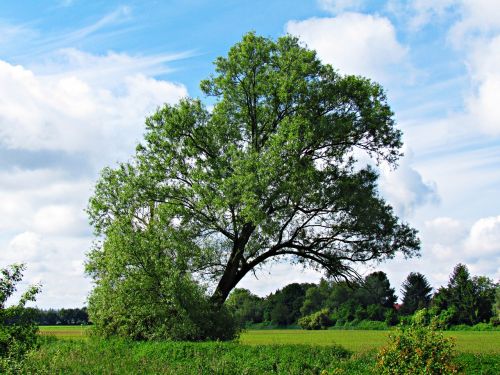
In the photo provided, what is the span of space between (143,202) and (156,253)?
14.2 ft

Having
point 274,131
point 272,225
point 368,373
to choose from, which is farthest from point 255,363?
point 274,131

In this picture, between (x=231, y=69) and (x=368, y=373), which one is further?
(x=231, y=69)

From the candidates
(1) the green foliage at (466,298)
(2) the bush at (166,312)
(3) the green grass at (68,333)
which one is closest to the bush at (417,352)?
(2) the bush at (166,312)

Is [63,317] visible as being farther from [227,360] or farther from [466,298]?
[227,360]

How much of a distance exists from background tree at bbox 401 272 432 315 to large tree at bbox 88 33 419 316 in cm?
5693

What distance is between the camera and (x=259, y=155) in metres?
28.8

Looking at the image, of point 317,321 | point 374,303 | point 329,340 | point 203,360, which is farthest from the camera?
point 374,303

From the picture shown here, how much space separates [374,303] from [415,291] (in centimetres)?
1113

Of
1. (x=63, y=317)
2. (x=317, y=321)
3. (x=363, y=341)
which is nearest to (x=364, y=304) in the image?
(x=317, y=321)

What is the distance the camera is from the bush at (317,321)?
78.1m

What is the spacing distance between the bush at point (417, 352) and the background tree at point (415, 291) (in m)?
74.0

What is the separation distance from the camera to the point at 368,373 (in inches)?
739

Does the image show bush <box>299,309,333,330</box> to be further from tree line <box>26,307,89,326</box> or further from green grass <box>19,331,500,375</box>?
green grass <box>19,331,500,375</box>

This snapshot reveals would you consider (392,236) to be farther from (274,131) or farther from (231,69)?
(231,69)
